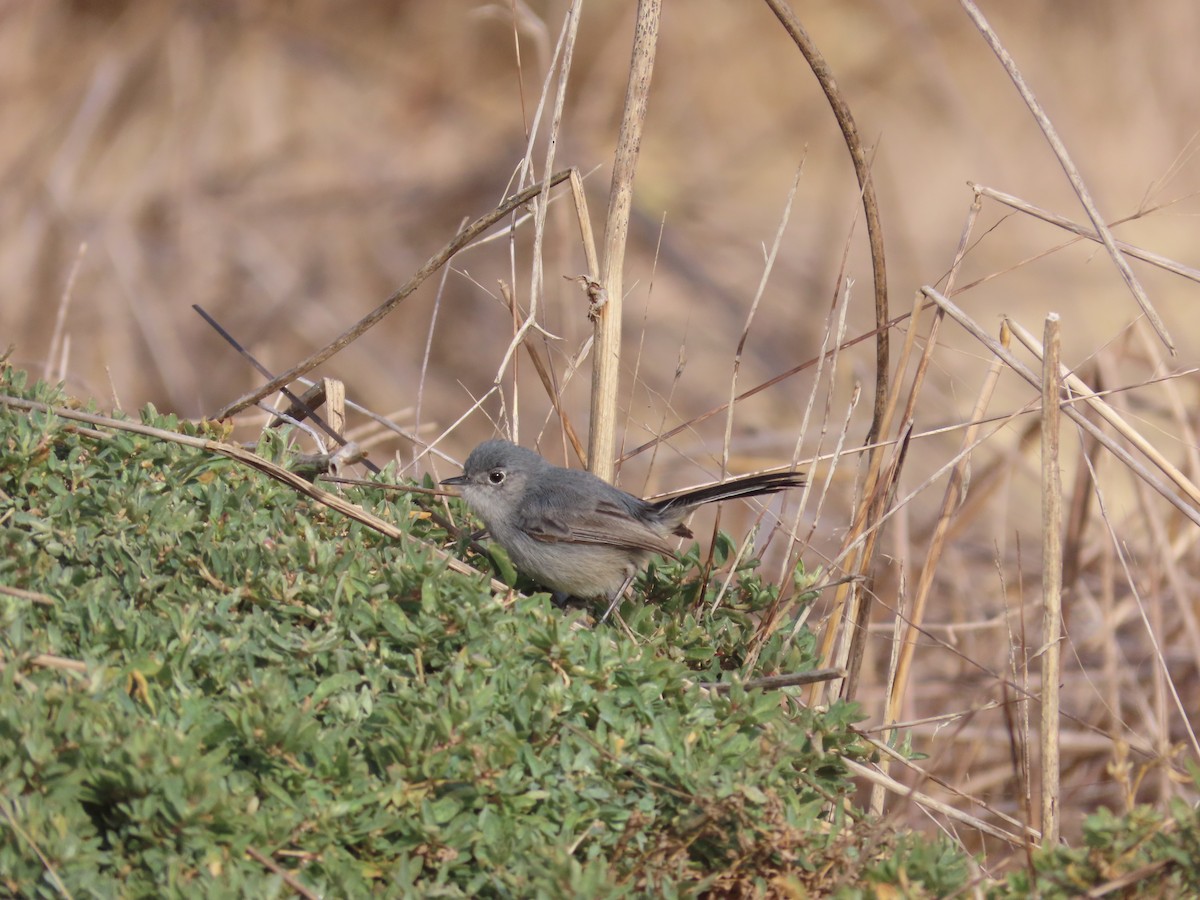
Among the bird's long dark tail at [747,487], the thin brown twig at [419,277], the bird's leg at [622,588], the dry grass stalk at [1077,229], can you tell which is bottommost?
the bird's leg at [622,588]

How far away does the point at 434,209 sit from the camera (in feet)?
29.6

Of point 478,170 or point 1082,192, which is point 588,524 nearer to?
point 1082,192

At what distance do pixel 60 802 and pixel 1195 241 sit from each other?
32.7ft

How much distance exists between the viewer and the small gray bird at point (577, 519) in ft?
10.9

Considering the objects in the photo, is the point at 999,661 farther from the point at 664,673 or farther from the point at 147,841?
the point at 147,841

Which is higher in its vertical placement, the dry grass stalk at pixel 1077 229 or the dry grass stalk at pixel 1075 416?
the dry grass stalk at pixel 1077 229

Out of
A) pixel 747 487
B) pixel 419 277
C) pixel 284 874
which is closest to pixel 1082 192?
pixel 747 487

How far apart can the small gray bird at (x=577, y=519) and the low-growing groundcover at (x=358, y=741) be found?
65cm

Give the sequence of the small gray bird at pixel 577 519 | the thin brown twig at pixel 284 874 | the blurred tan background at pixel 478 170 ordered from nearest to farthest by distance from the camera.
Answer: the thin brown twig at pixel 284 874 < the small gray bird at pixel 577 519 < the blurred tan background at pixel 478 170

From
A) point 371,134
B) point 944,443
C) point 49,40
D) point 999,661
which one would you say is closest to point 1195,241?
point 944,443

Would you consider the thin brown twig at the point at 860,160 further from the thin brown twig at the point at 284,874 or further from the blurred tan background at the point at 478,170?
the blurred tan background at the point at 478,170

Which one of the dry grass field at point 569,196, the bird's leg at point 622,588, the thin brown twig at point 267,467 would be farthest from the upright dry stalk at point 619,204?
the dry grass field at point 569,196

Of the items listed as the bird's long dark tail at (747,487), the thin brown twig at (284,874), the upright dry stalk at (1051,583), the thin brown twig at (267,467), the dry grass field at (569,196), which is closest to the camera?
the thin brown twig at (284,874)

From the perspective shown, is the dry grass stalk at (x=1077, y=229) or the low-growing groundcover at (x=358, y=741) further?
the dry grass stalk at (x=1077, y=229)
